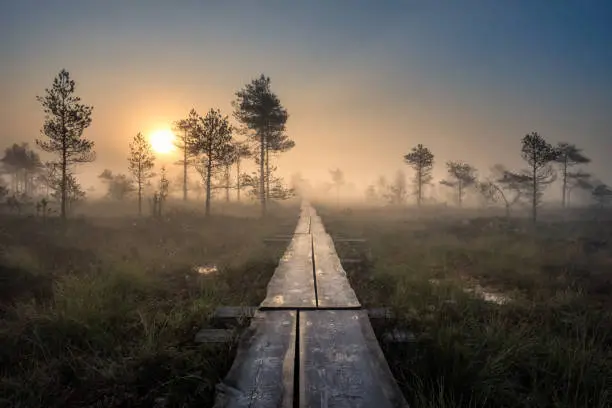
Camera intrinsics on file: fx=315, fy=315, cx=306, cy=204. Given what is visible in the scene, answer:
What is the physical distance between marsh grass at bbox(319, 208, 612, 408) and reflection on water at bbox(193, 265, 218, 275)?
3.96 meters

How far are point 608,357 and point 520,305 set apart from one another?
188 centimetres

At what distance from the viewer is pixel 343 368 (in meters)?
3.07

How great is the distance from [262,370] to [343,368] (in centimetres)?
78

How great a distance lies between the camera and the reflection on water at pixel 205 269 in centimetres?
900

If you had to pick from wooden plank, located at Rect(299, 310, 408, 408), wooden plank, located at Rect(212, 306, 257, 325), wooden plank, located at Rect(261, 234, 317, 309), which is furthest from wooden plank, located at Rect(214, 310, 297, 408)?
wooden plank, located at Rect(261, 234, 317, 309)

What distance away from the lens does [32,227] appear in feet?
53.1

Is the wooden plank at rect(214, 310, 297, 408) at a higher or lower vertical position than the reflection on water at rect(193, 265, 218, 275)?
higher

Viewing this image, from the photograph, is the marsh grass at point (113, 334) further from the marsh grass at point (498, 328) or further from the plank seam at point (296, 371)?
the marsh grass at point (498, 328)

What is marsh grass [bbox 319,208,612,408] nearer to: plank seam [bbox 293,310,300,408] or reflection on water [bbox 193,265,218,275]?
plank seam [bbox 293,310,300,408]

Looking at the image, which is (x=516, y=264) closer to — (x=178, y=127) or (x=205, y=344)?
(x=205, y=344)

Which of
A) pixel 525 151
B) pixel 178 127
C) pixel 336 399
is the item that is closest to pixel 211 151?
pixel 178 127

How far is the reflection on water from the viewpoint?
9005 millimetres

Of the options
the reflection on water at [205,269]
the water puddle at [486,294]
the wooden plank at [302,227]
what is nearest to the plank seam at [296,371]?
the water puddle at [486,294]

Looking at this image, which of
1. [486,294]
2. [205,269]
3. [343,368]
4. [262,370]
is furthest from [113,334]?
[486,294]
